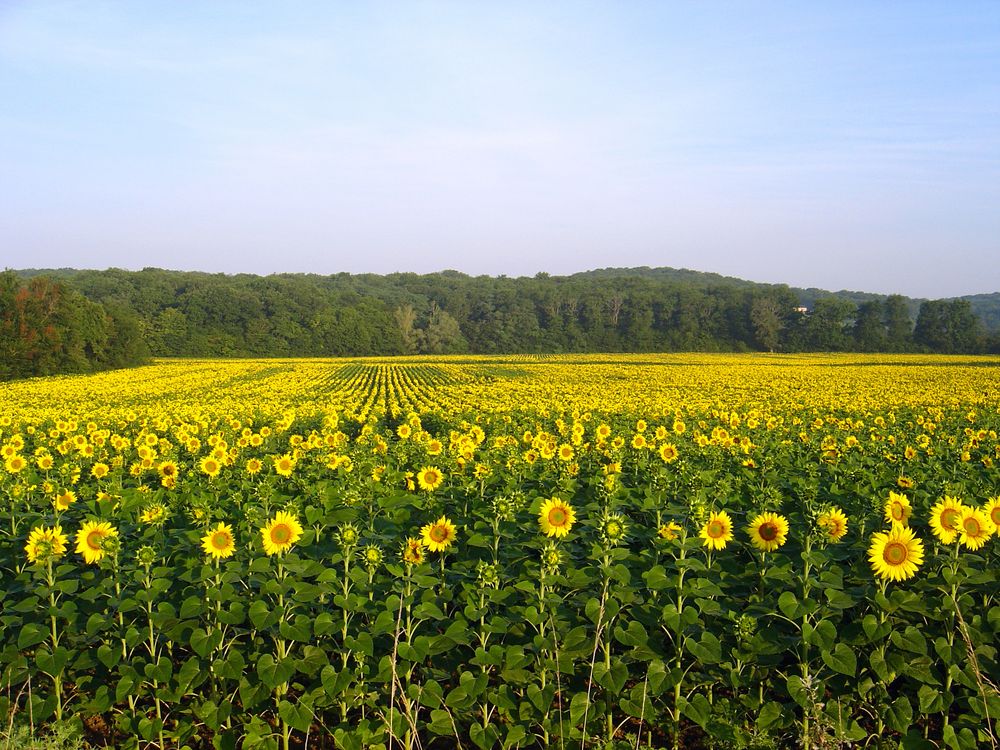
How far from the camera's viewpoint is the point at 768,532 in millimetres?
4059

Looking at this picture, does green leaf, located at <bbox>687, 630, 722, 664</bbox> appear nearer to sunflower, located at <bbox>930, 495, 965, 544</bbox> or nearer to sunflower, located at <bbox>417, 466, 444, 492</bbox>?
sunflower, located at <bbox>930, 495, 965, 544</bbox>

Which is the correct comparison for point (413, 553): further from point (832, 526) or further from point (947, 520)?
point (947, 520)

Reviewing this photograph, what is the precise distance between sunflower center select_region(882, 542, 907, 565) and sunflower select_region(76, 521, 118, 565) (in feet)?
15.6

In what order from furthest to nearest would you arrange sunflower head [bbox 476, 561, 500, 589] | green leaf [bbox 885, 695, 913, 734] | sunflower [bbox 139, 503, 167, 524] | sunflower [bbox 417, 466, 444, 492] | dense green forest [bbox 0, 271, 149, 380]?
dense green forest [bbox 0, 271, 149, 380] < sunflower [bbox 417, 466, 444, 492] < sunflower [bbox 139, 503, 167, 524] < sunflower head [bbox 476, 561, 500, 589] < green leaf [bbox 885, 695, 913, 734]

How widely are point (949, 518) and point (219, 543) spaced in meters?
4.45

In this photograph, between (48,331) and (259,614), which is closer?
(259,614)

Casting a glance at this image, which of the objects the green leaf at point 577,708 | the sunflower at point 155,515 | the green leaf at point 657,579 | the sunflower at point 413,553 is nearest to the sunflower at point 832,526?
the green leaf at point 657,579

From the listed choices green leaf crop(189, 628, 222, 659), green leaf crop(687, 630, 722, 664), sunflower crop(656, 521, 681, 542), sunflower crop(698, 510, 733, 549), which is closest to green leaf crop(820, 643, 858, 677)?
green leaf crop(687, 630, 722, 664)

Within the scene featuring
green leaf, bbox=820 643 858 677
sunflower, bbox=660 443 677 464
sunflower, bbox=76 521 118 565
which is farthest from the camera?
sunflower, bbox=660 443 677 464

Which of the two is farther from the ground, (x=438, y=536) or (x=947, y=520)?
(x=947, y=520)

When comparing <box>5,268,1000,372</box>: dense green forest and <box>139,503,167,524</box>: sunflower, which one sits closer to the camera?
<box>139,503,167,524</box>: sunflower

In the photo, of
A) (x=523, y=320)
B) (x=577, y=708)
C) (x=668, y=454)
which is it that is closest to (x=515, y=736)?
(x=577, y=708)

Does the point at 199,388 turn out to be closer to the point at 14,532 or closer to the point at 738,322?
the point at 14,532

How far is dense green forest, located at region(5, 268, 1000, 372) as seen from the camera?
98.7 meters
